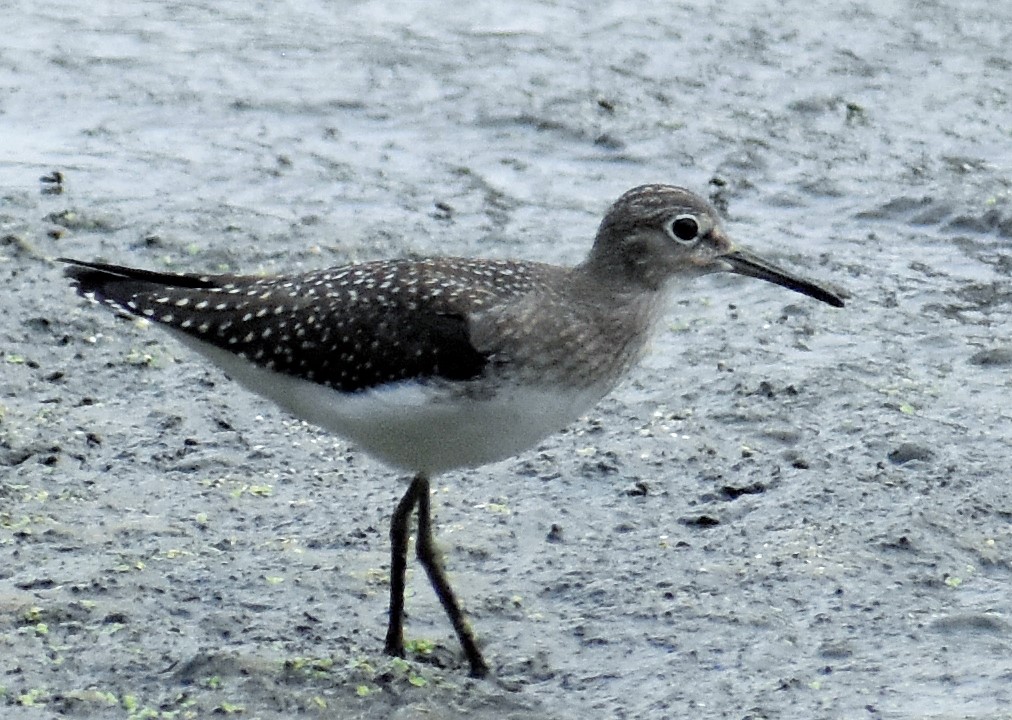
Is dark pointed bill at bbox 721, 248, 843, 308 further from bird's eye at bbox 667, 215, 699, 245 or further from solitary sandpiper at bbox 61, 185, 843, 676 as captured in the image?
bird's eye at bbox 667, 215, 699, 245

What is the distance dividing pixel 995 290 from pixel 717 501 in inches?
104

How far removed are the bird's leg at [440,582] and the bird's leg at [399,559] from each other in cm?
2

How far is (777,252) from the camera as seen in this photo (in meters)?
10.2

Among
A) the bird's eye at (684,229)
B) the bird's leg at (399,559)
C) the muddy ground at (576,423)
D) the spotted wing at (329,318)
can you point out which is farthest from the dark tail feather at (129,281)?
the bird's eye at (684,229)

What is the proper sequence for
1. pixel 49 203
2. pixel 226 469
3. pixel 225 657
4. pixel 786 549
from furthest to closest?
1. pixel 49 203
2. pixel 226 469
3. pixel 786 549
4. pixel 225 657

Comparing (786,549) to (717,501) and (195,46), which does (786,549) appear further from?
(195,46)

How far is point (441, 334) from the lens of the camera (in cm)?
665

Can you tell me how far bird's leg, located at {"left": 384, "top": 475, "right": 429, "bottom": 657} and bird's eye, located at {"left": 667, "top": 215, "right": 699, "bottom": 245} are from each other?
1331 millimetres

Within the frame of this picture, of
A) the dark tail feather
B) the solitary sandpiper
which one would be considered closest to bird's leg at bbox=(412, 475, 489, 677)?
the solitary sandpiper

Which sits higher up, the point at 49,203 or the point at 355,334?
the point at 355,334

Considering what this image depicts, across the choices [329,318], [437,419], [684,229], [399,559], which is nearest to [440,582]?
[399,559]

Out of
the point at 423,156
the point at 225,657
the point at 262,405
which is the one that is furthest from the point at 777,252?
the point at 225,657

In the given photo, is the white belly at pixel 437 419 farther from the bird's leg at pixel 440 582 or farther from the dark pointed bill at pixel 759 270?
the dark pointed bill at pixel 759 270

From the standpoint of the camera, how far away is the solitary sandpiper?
6582mm
